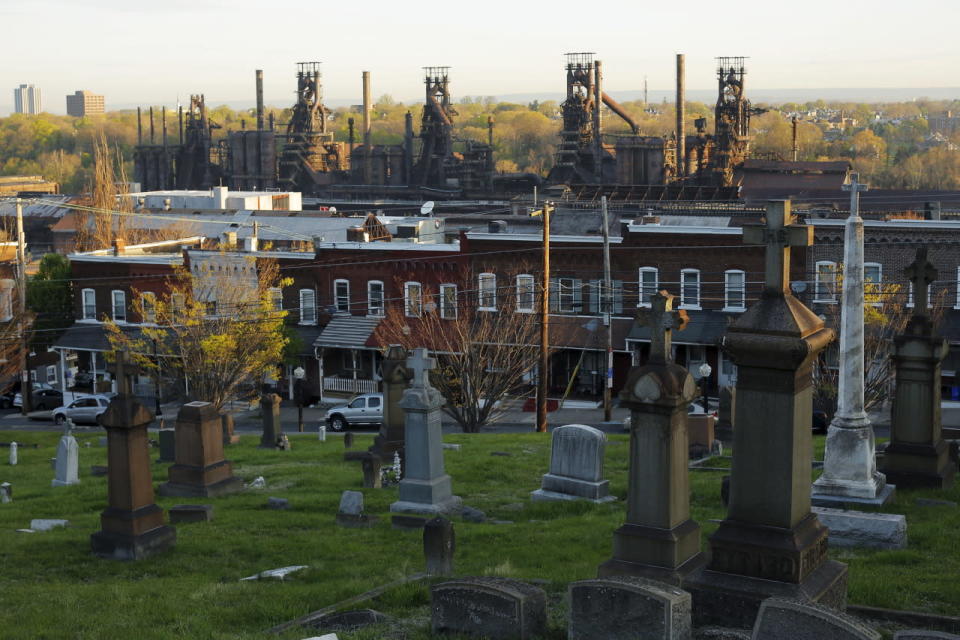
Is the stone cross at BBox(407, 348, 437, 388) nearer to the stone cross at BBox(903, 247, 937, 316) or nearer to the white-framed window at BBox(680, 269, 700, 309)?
the stone cross at BBox(903, 247, 937, 316)

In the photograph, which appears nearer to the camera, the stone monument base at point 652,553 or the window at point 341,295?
the stone monument base at point 652,553

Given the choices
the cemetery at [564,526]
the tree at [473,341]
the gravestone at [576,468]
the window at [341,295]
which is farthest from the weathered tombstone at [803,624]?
the window at [341,295]

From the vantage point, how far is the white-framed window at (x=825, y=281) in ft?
123

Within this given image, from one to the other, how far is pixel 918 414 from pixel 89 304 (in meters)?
38.0

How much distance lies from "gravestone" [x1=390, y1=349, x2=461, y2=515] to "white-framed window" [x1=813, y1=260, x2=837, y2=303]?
2172cm

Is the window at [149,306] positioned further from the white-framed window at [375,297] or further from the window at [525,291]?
the window at [525,291]

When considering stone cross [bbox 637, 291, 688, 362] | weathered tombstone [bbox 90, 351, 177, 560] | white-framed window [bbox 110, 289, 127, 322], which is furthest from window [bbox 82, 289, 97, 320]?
stone cross [bbox 637, 291, 688, 362]

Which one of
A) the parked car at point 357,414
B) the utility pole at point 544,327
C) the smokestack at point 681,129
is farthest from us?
the smokestack at point 681,129

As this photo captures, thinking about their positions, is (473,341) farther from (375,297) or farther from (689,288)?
(375,297)

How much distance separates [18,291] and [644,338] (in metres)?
21.8

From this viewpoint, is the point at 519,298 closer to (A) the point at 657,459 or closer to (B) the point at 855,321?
(B) the point at 855,321

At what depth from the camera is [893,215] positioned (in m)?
50.3

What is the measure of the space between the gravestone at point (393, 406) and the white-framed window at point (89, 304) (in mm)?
28064

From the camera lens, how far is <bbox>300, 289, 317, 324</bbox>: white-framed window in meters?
45.3
